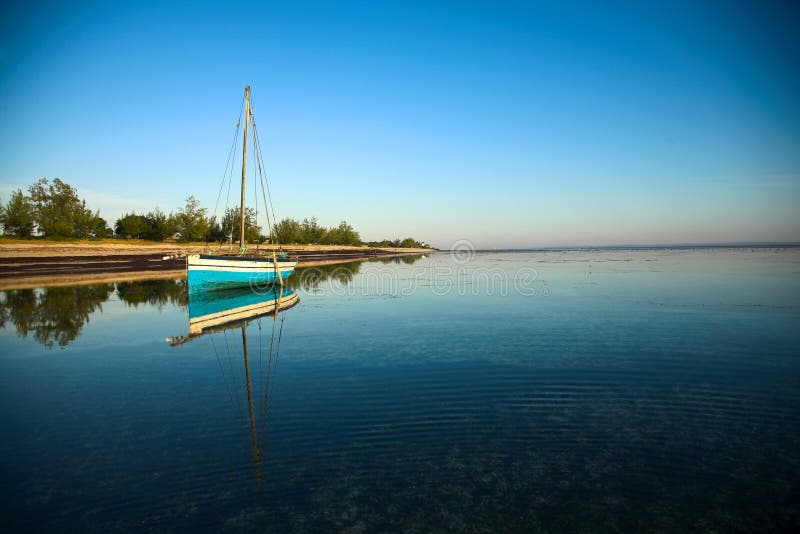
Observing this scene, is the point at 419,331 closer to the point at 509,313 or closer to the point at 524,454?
the point at 509,313

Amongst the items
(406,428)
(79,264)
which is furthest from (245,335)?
(79,264)

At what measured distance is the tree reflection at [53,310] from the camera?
14.4 metres

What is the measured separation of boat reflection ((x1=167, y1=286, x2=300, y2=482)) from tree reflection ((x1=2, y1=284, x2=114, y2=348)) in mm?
3922

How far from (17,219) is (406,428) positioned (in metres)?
85.2

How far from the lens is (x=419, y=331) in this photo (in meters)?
14.8

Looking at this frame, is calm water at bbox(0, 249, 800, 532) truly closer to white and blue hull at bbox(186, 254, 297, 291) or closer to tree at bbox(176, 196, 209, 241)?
white and blue hull at bbox(186, 254, 297, 291)

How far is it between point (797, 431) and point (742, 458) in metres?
1.77

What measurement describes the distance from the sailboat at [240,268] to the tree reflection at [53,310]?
15.9 feet

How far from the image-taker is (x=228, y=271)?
27.0 metres

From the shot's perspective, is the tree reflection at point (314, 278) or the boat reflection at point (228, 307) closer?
the boat reflection at point (228, 307)

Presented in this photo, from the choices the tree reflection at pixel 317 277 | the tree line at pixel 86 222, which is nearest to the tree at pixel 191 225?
the tree line at pixel 86 222

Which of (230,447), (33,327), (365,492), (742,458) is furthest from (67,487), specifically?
(33,327)

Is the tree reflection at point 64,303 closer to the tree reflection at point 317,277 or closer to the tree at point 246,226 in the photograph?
the tree reflection at point 317,277

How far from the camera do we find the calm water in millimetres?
4766
